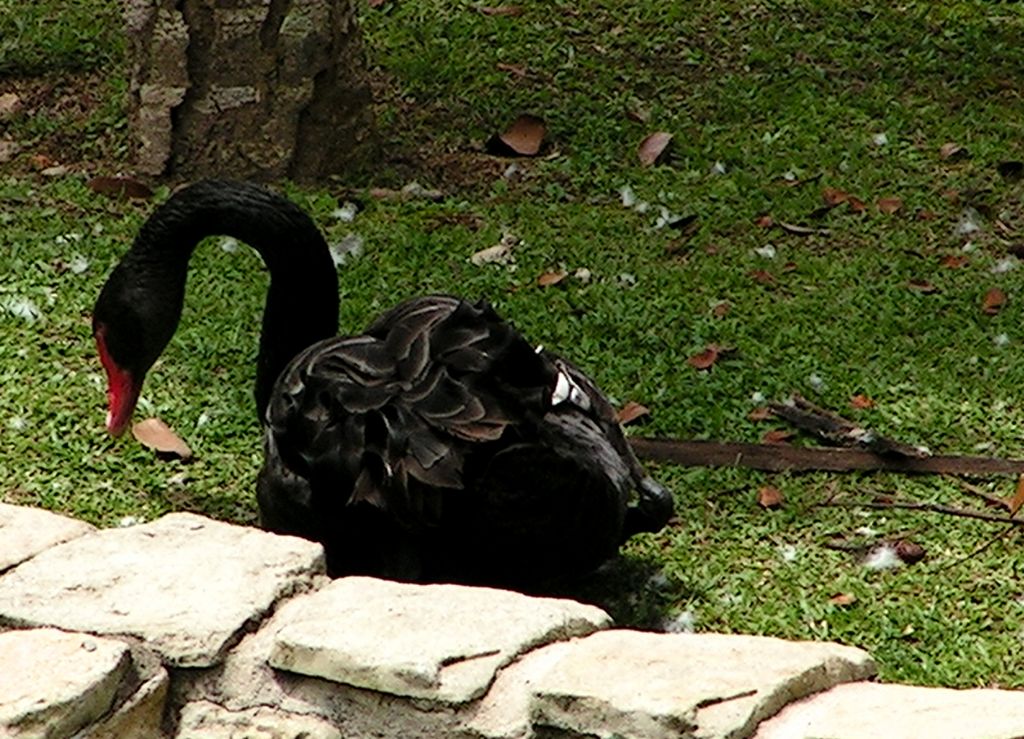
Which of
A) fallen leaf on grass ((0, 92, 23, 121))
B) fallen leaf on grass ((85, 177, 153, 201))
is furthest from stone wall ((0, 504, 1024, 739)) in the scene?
fallen leaf on grass ((0, 92, 23, 121))

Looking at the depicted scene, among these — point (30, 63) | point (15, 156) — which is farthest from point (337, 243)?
point (30, 63)

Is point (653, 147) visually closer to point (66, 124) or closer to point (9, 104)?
point (66, 124)

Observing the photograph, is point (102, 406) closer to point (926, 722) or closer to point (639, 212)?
point (639, 212)

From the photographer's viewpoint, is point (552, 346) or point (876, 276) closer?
point (552, 346)

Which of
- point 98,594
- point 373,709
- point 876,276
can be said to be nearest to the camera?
point 373,709

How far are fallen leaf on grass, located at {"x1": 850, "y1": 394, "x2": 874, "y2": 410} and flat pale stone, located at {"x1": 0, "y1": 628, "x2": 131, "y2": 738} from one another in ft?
7.68

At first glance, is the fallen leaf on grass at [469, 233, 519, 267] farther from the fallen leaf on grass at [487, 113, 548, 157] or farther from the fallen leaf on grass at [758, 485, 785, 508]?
the fallen leaf on grass at [758, 485, 785, 508]

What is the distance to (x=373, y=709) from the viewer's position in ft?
8.90

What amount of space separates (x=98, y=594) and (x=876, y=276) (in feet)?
9.96

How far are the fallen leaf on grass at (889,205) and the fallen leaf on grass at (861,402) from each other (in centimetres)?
133

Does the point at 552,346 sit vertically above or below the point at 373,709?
below

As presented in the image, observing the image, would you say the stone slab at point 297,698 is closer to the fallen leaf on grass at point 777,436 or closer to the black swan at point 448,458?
the black swan at point 448,458

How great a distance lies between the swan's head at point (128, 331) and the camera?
169 inches

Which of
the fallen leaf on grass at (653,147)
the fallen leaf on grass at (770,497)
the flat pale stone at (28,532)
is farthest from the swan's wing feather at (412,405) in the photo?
the fallen leaf on grass at (653,147)
